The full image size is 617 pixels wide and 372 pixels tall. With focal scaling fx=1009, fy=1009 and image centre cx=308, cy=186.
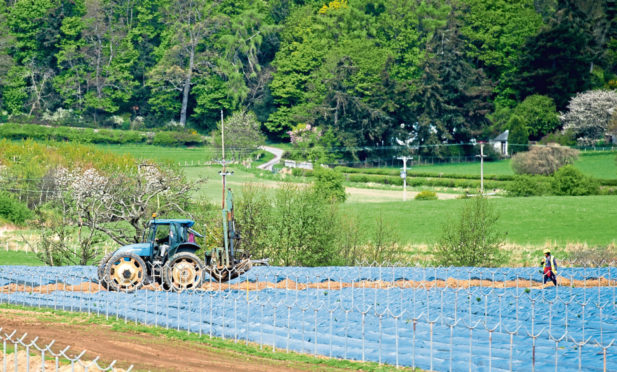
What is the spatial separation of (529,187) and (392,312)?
184ft

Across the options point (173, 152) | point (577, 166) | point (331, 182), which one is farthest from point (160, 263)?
point (173, 152)

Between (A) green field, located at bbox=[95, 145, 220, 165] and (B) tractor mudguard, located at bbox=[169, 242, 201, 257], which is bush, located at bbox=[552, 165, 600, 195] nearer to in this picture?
(A) green field, located at bbox=[95, 145, 220, 165]

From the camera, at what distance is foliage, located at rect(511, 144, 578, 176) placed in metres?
92.3

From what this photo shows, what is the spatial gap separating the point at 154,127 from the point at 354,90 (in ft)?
80.5

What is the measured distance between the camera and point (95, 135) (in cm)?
11081

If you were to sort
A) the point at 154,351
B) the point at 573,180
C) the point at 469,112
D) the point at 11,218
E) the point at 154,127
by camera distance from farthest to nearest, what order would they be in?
the point at 154,127
the point at 469,112
the point at 573,180
the point at 11,218
the point at 154,351

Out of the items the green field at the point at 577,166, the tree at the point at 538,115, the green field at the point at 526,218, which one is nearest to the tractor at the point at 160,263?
the green field at the point at 526,218

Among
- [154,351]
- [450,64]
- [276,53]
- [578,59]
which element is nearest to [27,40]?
[276,53]

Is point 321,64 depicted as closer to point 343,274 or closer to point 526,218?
point 526,218

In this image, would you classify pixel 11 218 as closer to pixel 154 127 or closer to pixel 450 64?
pixel 154 127

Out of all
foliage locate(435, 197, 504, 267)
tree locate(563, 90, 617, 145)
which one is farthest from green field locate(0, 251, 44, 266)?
tree locate(563, 90, 617, 145)

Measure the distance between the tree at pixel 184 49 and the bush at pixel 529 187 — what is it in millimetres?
49135

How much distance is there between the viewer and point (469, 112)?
11056 cm

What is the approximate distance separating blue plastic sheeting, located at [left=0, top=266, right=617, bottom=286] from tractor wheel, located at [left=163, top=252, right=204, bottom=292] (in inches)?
143
